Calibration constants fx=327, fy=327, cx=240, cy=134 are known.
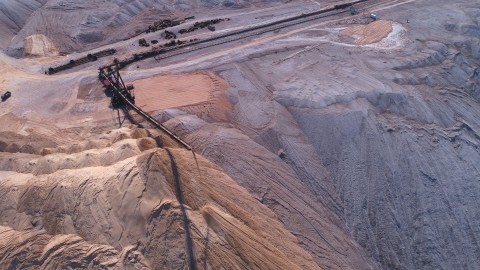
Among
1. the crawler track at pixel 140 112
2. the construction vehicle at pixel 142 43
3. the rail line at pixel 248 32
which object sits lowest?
the crawler track at pixel 140 112

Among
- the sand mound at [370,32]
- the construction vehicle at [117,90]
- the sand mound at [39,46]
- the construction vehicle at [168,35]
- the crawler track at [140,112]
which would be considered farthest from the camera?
the construction vehicle at [168,35]

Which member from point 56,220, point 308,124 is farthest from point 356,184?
point 56,220

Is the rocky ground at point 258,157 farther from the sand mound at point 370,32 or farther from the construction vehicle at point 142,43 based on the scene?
the construction vehicle at point 142,43

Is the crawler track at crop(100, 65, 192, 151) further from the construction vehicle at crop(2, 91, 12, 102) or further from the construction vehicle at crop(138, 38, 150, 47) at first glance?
the construction vehicle at crop(2, 91, 12, 102)

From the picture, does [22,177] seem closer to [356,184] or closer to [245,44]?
[356,184]

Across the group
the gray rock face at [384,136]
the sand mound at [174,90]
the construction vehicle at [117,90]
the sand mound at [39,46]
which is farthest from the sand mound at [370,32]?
the sand mound at [39,46]

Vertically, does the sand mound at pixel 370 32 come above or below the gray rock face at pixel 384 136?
above

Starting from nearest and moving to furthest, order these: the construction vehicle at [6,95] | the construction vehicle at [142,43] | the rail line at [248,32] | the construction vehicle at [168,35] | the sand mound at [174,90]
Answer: the sand mound at [174,90] < the construction vehicle at [6,95] < the rail line at [248,32] < the construction vehicle at [142,43] < the construction vehicle at [168,35]
